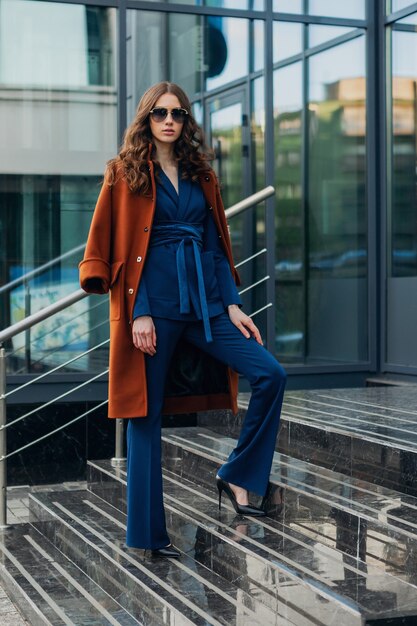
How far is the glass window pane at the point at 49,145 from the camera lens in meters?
8.15

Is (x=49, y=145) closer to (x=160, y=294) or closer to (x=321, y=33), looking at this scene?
(x=321, y=33)

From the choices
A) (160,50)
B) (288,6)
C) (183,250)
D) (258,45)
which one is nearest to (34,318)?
(183,250)

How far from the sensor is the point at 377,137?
28.9 ft

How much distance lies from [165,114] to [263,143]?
4517 millimetres

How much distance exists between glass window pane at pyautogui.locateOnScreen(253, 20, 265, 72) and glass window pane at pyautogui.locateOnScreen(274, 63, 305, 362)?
155 millimetres

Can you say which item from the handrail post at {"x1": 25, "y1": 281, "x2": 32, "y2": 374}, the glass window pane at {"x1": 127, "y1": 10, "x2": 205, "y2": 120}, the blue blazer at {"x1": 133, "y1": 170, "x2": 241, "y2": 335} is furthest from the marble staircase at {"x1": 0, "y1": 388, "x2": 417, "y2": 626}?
the glass window pane at {"x1": 127, "y1": 10, "x2": 205, "y2": 120}

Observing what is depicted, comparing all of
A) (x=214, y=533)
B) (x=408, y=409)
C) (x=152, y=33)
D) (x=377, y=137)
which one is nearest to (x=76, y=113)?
(x=152, y=33)

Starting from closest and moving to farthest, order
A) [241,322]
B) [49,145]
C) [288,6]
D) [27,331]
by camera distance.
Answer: [241,322]
[27,331]
[49,145]
[288,6]

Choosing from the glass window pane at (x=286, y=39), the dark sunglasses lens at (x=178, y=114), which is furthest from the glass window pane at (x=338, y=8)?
the dark sunglasses lens at (x=178, y=114)

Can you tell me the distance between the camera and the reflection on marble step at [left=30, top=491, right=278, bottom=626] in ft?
12.2

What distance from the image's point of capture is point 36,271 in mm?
8227

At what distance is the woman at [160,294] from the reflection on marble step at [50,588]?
0.30m

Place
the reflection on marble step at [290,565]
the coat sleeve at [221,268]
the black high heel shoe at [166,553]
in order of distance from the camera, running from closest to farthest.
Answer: the reflection on marble step at [290,565] → the black high heel shoe at [166,553] → the coat sleeve at [221,268]

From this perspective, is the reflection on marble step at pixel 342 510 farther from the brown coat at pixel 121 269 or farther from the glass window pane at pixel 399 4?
the glass window pane at pixel 399 4
